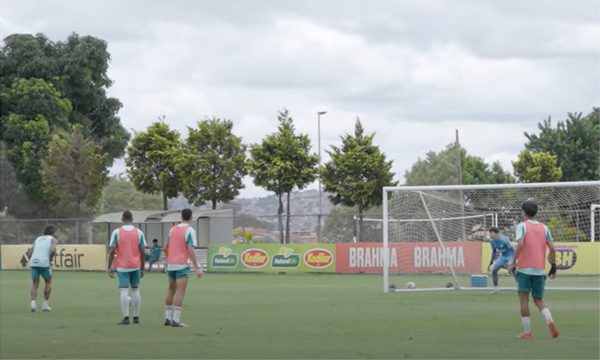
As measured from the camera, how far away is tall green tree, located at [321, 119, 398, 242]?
56.1m

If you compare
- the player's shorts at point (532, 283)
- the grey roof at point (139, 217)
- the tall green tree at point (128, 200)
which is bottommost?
the player's shorts at point (532, 283)

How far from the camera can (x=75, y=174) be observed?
205 ft

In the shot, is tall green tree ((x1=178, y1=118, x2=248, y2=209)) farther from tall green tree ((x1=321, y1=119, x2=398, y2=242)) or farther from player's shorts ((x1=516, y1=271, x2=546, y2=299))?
player's shorts ((x1=516, y1=271, x2=546, y2=299))

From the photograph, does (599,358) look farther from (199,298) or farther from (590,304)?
(199,298)

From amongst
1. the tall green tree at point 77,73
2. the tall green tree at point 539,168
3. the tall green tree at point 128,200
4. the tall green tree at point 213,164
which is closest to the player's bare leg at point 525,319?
the tall green tree at point 213,164

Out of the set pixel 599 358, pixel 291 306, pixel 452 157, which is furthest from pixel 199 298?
pixel 452 157

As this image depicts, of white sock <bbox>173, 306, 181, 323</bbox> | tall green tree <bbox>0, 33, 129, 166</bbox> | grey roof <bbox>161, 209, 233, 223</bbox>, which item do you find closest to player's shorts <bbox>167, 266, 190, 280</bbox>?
white sock <bbox>173, 306, 181, 323</bbox>

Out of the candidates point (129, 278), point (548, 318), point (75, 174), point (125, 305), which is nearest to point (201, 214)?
point (75, 174)

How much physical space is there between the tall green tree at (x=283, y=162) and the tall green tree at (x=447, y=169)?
29.7m

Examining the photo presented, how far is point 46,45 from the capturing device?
3031 inches

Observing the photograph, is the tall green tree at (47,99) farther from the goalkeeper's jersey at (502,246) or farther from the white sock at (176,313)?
the white sock at (176,313)

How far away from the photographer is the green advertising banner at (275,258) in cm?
4759

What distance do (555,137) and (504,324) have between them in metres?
55.7

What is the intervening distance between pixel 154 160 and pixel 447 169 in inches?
2185
